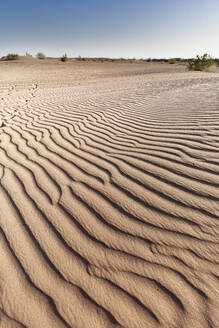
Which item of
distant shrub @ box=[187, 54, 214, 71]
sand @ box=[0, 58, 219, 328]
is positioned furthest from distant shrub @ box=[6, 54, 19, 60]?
sand @ box=[0, 58, 219, 328]

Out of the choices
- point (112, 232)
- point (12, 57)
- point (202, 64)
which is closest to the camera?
point (112, 232)

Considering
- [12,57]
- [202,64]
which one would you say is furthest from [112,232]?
[12,57]

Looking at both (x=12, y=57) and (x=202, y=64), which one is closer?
Result: (x=202, y=64)

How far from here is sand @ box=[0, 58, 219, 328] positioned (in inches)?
50.4

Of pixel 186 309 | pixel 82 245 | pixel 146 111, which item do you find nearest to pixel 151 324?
pixel 186 309

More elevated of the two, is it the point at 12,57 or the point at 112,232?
the point at 12,57

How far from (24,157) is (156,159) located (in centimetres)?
175

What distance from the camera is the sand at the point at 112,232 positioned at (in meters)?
1.28

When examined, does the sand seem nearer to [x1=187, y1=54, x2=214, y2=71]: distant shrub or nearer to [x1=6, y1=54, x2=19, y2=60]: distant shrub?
[x1=187, y1=54, x2=214, y2=71]: distant shrub

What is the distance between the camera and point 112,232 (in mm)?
1726

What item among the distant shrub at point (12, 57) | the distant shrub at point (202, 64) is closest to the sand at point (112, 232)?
the distant shrub at point (202, 64)

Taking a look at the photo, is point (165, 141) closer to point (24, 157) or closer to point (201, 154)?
point (201, 154)

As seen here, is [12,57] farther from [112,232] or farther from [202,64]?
[112,232]

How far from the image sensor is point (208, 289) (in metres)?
1.31
